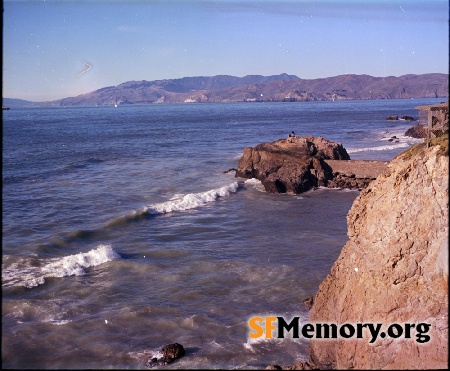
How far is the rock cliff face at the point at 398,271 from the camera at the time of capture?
8.15 meters

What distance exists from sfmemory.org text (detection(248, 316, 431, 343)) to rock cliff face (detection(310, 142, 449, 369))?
0.07 metres

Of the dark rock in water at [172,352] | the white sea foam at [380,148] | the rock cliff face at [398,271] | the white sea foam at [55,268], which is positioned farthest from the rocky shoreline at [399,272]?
the white sea foam at [380,148]

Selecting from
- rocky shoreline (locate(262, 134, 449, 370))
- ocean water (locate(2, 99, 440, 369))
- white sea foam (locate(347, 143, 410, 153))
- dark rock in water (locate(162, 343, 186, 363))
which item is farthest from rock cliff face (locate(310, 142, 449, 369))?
white sea foam (locate(347, 143, 410, 153))

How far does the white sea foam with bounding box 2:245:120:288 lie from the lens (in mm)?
15992

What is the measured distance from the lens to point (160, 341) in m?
11.9

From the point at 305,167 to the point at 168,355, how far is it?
21758 mm

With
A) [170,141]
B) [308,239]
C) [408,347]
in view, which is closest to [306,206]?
[308,239]

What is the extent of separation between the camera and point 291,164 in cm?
3173

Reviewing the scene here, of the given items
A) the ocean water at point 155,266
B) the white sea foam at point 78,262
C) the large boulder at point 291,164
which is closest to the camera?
the ocean water at point 155,266

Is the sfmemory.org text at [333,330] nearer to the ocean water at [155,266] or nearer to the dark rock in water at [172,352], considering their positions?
the ocean water at [155,266]

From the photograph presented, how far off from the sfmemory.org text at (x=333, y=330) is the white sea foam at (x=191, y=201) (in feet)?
44.6

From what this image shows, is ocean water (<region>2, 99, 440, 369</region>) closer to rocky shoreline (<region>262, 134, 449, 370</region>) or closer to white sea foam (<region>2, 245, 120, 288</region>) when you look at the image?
white sea foam (<region>2, 245, 120, 288</region>)

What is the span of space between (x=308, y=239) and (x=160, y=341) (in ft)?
29.8

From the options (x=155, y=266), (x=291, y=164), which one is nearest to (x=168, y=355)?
(x=155, y=266)
